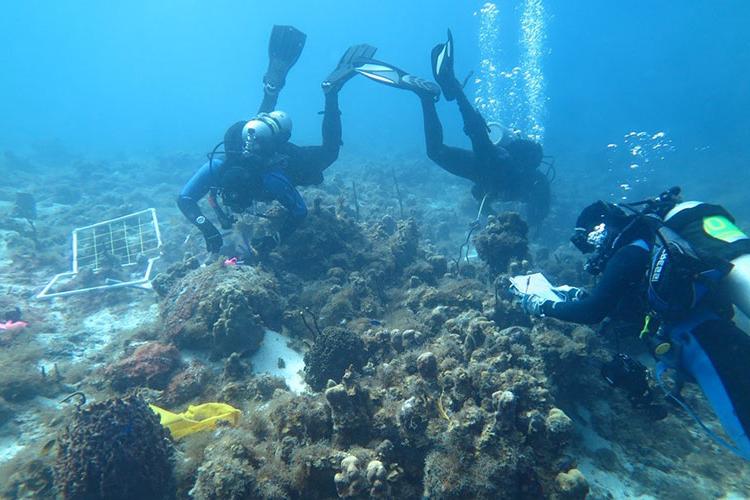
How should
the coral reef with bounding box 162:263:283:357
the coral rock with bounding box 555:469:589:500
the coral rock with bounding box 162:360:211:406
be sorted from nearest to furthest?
the coral rock with bounding box 555:469:589:500
the coral rock with bounding box 162:360:211:406
the coral reef with bounding box 162:263:283:357

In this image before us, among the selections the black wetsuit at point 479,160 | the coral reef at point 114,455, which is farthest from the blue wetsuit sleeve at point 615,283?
the black wetsuit at point 479,160

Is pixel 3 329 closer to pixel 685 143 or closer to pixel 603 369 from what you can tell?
pixel 603 369

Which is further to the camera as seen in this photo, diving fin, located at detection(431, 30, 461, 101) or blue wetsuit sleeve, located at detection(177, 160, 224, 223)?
diving fin, located at detection(431, 30, 461, 101)

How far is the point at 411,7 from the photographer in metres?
150

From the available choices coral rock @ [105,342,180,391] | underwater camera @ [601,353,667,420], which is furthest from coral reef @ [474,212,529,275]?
coral rock @ [105,342,180,391]

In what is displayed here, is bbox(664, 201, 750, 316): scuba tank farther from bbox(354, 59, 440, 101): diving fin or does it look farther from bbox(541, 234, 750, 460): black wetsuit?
bbox(354, 59, 440, 101): diving fin

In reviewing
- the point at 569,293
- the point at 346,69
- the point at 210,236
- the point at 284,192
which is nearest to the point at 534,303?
the point at 569,293

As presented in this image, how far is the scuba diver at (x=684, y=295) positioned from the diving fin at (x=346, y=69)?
842 cm

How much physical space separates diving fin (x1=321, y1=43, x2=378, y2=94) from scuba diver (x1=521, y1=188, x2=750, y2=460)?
8420 millimetres

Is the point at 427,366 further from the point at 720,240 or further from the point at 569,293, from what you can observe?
the point at 720,240

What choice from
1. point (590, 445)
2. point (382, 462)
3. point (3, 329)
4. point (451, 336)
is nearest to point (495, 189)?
point (451, 336)

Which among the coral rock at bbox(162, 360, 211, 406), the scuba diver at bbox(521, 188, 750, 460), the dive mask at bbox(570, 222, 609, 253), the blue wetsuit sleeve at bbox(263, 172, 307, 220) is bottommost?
the coral rock at bbox(162, 360, 211, 406)

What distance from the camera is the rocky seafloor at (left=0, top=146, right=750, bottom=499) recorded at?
326 cm

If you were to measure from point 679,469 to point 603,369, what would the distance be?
1348 millimetres
